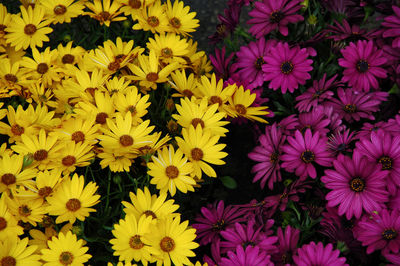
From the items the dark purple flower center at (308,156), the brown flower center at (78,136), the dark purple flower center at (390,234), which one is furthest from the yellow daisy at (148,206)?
the dark purple flower center at (390,234)

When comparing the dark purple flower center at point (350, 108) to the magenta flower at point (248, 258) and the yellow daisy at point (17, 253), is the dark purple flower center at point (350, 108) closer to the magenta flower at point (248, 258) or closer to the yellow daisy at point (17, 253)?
the magenta flower at point (248, 258)

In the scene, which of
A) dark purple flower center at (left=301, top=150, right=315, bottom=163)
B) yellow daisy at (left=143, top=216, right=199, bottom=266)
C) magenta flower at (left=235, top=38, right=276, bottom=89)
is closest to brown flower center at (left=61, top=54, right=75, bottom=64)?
magenta flower at (left=235, top=38, right=276, bottom=89)

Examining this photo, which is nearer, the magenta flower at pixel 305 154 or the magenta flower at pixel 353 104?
the magenta flower at pixel 305 154

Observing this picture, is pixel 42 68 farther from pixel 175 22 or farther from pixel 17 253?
pixel 17 253

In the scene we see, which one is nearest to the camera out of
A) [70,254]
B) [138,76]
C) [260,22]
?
[70,254]

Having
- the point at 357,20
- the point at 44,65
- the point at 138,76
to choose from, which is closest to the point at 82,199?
the point at 138,76

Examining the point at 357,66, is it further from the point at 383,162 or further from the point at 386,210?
the point at 386,210

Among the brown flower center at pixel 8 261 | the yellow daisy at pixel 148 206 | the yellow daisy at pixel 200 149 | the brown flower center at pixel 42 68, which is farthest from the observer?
the brown flower center at pixel 42 68

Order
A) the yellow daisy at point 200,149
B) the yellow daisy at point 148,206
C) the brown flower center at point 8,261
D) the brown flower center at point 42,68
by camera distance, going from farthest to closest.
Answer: the brown flower center at point 42,68, the yellow daisy at point 200,149, the yellow daisy at point 148,206, the brown flower center at point 8,261
